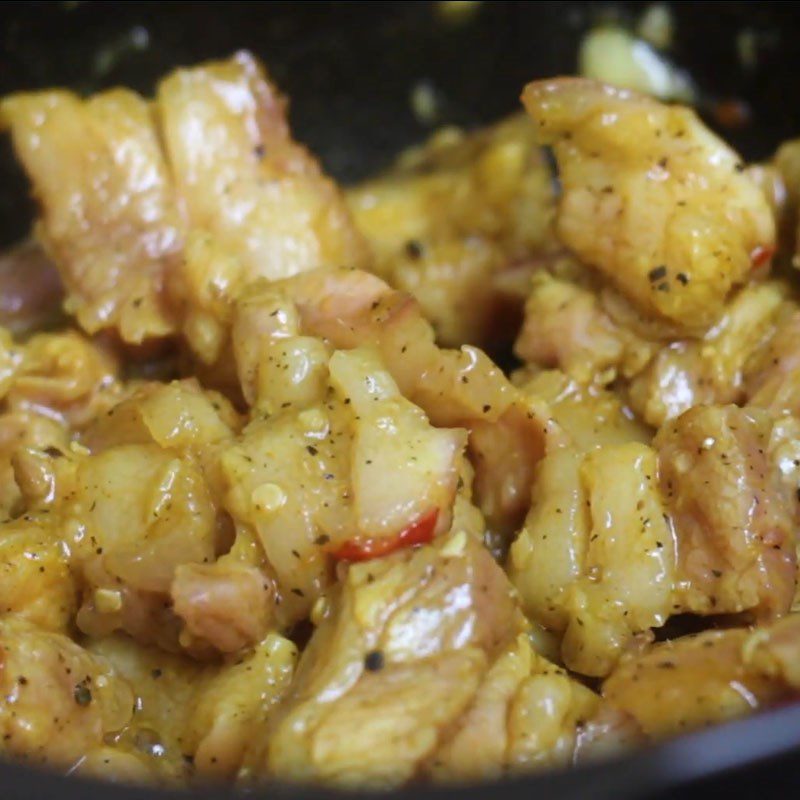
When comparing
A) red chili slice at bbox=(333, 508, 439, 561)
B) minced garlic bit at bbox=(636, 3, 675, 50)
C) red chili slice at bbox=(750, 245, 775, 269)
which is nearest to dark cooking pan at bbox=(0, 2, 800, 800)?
minced garlic bit at bbox=(636, 3, 675, 50)

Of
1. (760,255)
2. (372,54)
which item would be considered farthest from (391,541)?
(372,54)

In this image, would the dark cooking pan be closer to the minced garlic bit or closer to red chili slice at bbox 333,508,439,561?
the minced garlic bit

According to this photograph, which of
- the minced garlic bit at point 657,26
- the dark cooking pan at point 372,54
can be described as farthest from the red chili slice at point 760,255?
the minced garlic bit at point 657,26

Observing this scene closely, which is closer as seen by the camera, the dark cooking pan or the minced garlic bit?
the dark cooking pan

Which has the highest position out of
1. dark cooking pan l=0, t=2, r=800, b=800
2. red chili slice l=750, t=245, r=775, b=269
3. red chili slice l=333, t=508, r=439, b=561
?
dark cooking pan l=0, t=2, r=800, b=800

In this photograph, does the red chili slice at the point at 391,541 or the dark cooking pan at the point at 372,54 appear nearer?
the red chili slice at the point at 391,541

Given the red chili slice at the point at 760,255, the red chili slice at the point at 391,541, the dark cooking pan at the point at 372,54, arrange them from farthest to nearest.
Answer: the dark cooking pan at the point at 372,54
the red chili slice at the point at 760,255
the red chili slice at the point at 391,541

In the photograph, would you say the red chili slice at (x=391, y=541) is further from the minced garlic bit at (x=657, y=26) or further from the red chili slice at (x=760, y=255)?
the minced garlic bit at (x=657, y=26)

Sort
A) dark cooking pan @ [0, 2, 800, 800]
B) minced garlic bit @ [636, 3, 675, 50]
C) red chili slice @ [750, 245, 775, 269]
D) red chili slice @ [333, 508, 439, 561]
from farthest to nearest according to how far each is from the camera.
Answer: minced garlic bit @ [636, 3, 675, 50]
dark cooking pan @ [0, 2, 800, 800]
red chili slice @ [750, 245, 775, 269]
red chili slice @ [333, 508, 439, 561]
